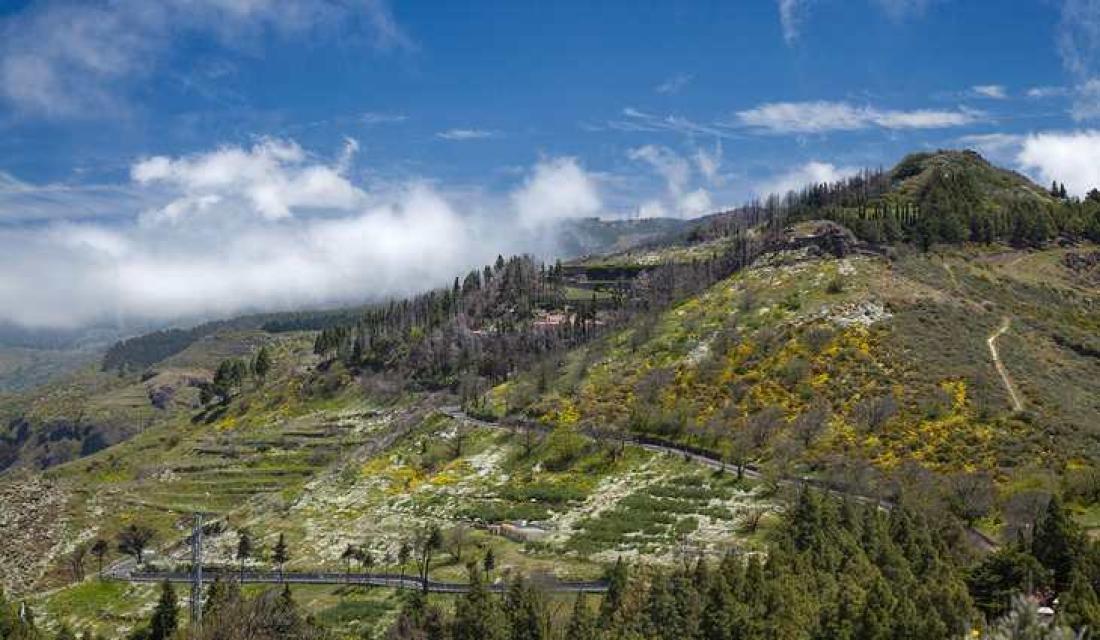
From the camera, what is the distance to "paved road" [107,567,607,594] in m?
74.5

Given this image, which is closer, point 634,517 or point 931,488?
point 931,488

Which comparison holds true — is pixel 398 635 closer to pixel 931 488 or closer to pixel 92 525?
pixel 931 488

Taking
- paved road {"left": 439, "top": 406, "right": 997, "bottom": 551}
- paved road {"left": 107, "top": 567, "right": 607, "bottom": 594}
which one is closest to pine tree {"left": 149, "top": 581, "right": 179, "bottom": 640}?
paved road {"left": 107, "top": 567, "right": 607, "bottom": 594}

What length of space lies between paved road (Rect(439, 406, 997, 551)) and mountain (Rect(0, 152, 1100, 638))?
53 centimetres

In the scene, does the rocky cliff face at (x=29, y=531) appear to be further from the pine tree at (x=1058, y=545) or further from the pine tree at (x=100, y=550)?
the pine tree at (x=1058, y=545)

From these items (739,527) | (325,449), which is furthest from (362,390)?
(739,527)

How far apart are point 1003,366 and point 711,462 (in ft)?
131

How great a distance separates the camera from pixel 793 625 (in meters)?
49.5

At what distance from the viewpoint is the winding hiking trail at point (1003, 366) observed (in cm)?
9900

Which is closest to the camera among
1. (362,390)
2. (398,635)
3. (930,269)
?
(398,635)

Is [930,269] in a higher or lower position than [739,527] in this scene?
higher

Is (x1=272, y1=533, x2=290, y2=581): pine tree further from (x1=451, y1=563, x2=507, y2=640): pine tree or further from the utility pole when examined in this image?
(x1=451, y1=563, x2=507, y2=640): pine tree

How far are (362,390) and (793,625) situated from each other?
156932 millimetres

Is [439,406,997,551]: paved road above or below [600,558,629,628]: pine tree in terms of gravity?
above
